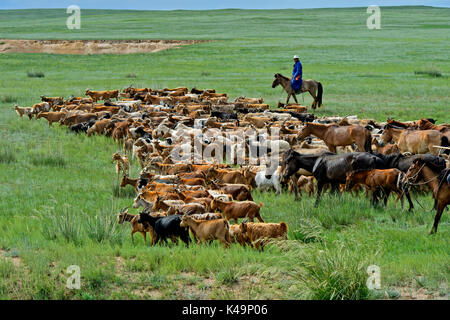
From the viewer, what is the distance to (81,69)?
60.5 metres

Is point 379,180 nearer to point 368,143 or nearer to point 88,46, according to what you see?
point 368,143

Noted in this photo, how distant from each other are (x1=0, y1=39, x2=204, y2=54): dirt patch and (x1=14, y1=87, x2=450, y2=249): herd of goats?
57.9 metres

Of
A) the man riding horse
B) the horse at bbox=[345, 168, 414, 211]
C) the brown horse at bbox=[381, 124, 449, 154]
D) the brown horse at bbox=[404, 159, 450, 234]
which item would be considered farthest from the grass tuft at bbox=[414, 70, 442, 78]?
the brown horse at bbox=[404, 159, 450, 234]

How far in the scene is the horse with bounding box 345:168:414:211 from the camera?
12.9 m

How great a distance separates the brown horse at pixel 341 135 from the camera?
60.1ft

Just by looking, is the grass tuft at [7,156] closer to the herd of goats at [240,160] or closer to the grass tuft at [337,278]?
the herd of goats at [240,160]

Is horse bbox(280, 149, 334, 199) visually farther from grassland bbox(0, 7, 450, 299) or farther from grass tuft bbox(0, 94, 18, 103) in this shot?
grass tuft bbox(0, 94, 18, 103)

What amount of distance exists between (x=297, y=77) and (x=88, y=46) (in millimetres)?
63417

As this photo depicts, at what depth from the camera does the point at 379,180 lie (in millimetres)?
13062

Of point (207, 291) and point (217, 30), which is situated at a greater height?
point (217, 30)

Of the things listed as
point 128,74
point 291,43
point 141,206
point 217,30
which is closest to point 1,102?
point 128,74

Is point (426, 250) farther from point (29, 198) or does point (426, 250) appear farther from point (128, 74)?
point (128, 74)

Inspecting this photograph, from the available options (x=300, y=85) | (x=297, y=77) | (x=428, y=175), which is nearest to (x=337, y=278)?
(x=428, y=175)
